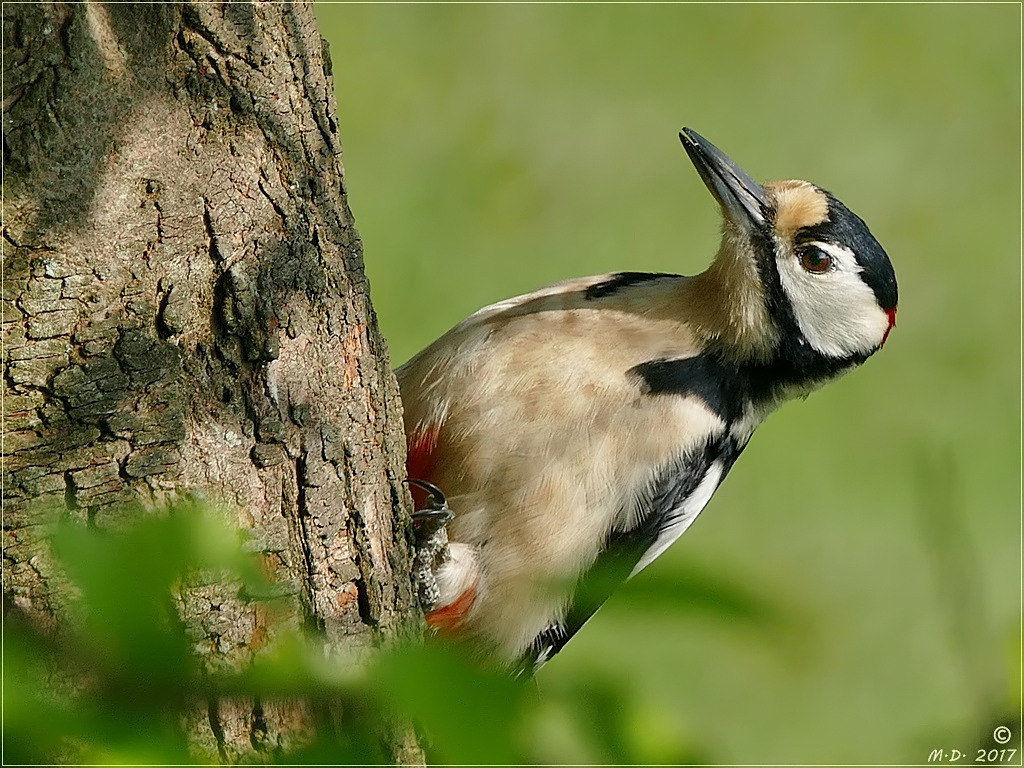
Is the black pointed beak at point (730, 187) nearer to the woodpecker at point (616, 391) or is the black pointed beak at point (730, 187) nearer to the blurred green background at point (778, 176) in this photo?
the woodpecker at point (616, 391)

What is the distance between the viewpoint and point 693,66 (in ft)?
24.7

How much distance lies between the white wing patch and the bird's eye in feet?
2.02

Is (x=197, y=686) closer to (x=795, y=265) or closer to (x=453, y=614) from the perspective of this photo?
(x=453, y=614)

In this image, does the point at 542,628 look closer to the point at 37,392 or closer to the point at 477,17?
the point at 37,392

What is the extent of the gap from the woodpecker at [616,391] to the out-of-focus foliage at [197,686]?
1786mm

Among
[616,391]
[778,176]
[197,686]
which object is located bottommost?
[616,391]

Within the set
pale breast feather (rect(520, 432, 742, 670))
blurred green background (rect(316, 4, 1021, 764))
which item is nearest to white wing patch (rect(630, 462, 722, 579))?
pale breast feather (rect(520, 432, 742, 670))

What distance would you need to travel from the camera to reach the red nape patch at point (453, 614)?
285 centimetres

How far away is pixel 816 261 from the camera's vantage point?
132 inches

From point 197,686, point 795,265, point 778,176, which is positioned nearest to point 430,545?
point 795,265

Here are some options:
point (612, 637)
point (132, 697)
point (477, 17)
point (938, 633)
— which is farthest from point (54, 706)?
point (477, 17)

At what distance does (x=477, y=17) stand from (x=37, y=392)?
613cm

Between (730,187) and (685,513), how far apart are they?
93cm

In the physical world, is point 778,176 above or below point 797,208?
below
